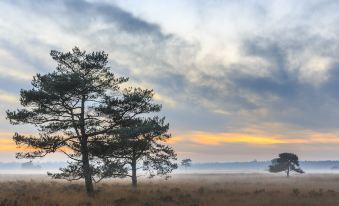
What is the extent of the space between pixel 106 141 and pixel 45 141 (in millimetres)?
3589

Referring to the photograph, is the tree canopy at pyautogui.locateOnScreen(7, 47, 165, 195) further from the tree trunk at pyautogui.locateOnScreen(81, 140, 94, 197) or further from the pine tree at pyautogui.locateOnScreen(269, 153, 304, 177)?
the pine tree at pyautogui.locateOnScreen(269, 153, 304, 177)

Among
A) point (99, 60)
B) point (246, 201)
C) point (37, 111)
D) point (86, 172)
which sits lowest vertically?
point (246, 201)

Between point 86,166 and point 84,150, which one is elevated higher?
point 84,150

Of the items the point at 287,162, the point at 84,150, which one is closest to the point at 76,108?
the point at 84,150

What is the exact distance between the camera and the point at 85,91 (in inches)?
981

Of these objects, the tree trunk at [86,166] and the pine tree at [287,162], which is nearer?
the tree trunk at [86,166]

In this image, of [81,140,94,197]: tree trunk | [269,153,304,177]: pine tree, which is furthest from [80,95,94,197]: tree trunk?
[269,153,304,177]: pine tree

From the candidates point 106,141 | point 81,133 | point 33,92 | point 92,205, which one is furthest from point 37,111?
point 92,205

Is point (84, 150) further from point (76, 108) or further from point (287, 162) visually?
point (287, 162)

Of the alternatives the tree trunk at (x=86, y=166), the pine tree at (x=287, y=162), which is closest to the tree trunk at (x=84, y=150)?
the tree trunk at (x=86, y=166)

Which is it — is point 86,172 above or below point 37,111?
below

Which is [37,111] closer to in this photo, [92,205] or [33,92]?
[33,92]

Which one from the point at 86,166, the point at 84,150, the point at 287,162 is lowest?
the point at 287,162

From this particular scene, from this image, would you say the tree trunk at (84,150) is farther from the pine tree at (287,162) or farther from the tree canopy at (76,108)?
the pine tree at (287,162)
